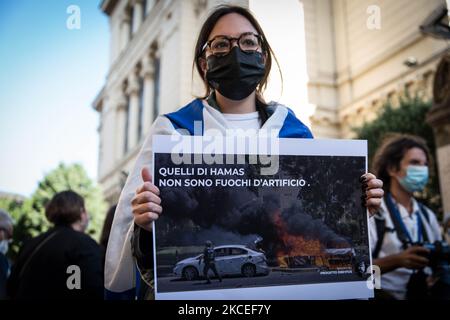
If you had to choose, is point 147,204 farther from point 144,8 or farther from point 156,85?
point 156,85

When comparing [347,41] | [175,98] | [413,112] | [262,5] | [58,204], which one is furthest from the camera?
[175,98]

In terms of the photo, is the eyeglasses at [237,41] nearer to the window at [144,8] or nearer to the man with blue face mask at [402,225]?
the man with blue face mask at [402,225]

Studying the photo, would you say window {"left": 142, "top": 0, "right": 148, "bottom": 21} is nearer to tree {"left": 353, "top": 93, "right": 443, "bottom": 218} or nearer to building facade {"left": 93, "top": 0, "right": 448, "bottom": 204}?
building facade {"left": 93, "top": 0, "right": 448, "bottom": 204}

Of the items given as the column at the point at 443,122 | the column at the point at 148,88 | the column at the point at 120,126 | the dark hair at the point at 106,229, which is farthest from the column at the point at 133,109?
the dark hair at the point at 106,229

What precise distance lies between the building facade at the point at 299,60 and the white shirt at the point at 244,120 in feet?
1.40

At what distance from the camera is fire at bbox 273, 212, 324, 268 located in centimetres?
133

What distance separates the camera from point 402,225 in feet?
8.90

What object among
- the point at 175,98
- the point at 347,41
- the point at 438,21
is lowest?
the point at 438,21

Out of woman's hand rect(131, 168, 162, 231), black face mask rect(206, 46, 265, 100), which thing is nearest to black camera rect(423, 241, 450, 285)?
black face mask rect(206, 46, 265, 100)

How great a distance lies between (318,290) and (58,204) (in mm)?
2478

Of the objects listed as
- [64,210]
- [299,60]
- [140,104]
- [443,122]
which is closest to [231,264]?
[299,60]

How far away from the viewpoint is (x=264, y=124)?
5.36 feet

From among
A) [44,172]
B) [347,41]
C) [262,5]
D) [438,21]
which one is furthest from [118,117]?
[262,5]
